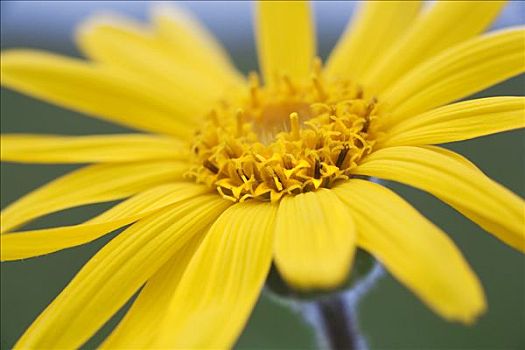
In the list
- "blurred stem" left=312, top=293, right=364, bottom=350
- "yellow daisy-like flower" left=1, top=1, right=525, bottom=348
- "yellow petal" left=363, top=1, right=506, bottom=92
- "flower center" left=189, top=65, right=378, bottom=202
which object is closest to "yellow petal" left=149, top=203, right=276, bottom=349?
"yellow daisy-like flower" left=1, top=1, right=525, bottom=348

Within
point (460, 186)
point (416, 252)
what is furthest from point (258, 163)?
point (416, 252)

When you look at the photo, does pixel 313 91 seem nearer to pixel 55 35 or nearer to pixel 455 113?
pixel 455 113

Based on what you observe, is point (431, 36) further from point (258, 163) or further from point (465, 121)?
point (258, 163)

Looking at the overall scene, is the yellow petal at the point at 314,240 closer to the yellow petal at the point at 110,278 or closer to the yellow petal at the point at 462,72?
the yellow petal at the point at 110,278

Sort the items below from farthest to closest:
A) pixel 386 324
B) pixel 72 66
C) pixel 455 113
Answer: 1. pixel 386 324
2. pixel 72 66
3. pixel 455 113

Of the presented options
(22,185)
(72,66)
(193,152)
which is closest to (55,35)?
(22,185)

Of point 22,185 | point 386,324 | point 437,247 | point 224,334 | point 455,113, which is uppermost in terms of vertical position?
point 455,113

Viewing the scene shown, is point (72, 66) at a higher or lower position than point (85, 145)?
higher

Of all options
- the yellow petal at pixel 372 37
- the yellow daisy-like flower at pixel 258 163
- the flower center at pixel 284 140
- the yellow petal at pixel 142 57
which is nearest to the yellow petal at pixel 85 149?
the yellow daisy-like flower at pixel 258 163
